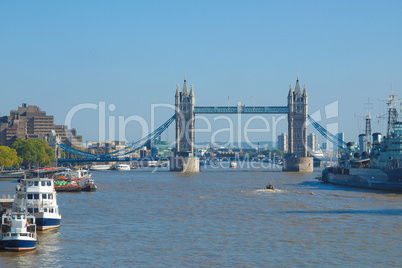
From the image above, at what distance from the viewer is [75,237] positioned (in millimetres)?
39156

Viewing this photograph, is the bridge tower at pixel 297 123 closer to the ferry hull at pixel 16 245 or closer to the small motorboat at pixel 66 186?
the small motorboat at pixel 66 186

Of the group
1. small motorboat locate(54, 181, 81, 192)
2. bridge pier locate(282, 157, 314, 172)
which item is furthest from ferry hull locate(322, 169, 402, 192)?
bridge pier locate(282, 157, 314, 172)

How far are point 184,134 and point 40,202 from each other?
441 ft

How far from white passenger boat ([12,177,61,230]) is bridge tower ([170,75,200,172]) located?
399ft

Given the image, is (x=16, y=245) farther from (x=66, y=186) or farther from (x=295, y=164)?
(x=295, y=164)

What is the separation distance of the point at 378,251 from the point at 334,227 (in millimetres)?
9020

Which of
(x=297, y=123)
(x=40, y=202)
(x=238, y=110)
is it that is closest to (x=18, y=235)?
(x=40, y=202)

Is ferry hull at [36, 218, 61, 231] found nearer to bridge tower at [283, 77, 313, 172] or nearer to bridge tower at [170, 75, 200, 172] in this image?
bridge tower at [170, 75, 200, 172]

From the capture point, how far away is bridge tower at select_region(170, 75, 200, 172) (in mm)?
166000

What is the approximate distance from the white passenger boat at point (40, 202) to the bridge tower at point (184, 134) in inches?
4782

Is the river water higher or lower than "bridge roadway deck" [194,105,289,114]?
lower

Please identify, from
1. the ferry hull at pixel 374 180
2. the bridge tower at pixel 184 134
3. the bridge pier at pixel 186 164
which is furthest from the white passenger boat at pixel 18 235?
the bridge tower at pixel 184 134

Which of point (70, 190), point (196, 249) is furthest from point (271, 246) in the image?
point (70, 190)

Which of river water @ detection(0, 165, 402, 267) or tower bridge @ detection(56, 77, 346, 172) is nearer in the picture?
river water @ detection(0, 165, 402, 267)
